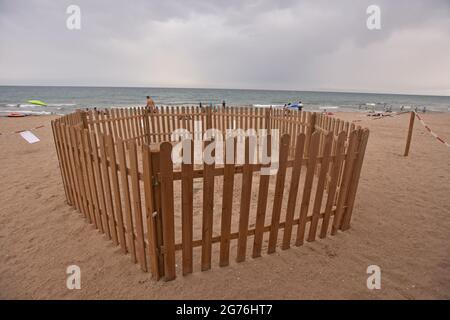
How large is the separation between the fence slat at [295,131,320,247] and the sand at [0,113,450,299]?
0.90 ft

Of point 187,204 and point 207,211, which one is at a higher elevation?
point 187,204

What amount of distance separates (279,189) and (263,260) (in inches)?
41.3

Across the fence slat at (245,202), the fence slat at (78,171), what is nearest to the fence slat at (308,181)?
the fence slat at (245,202)

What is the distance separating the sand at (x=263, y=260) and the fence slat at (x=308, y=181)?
28cm

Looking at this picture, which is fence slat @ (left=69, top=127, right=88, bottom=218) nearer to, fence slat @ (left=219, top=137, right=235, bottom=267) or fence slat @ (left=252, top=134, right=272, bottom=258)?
fence slat @ (left=219, top=137, right=235, bottom=267)

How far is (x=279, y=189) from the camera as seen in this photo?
9.98ft

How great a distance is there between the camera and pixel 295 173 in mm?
3072

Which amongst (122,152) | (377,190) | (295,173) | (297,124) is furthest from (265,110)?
(122,152)

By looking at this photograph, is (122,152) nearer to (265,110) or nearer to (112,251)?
(112,251)

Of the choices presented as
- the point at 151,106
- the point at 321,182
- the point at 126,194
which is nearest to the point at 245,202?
the point at 321,182

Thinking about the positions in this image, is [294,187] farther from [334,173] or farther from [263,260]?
[263,260]

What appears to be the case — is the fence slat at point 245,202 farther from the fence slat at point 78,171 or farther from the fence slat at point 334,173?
the fence slat at point 78,171

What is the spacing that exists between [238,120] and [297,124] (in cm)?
290

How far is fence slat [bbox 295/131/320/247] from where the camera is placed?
3029 millimetres
